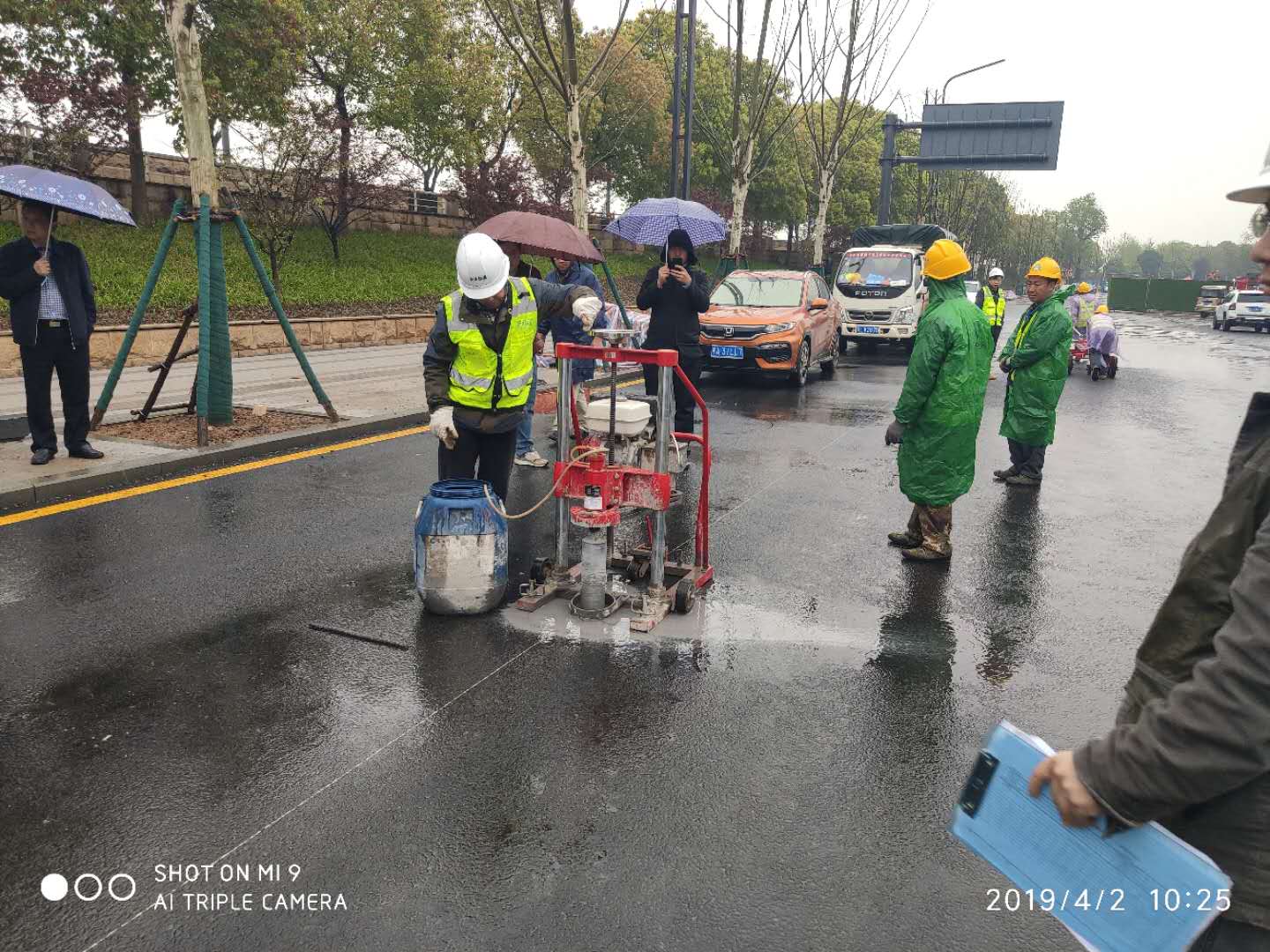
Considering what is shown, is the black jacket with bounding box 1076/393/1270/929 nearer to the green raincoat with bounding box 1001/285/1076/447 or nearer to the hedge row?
the green raincoat with bounding box 1001/285/1076/447

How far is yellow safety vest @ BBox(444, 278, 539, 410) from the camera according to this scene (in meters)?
4.88

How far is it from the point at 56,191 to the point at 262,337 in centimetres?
880

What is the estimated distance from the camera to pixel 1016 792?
1610 mm

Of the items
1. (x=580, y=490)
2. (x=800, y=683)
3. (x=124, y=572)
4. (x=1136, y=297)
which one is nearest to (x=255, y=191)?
(x=124, y=572)

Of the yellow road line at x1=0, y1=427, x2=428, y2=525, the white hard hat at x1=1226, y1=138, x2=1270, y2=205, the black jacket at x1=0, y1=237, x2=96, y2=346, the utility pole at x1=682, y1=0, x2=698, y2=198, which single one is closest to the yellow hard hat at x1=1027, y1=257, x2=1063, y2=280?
the yellow road line at x1=0, y1=427, x2=428, y2=525

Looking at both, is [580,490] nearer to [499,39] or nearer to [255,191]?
[255,191]

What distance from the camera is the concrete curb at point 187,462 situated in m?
6.63

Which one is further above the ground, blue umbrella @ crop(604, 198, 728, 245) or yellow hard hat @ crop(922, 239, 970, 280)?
blue umbrella @ crop(604, 198, 728, 245)

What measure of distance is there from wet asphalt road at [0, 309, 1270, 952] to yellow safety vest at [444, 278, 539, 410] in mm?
1144

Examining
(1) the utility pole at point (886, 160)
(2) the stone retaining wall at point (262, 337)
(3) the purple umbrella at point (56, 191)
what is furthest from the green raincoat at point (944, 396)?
(1) the utility pole at point (886, 160)

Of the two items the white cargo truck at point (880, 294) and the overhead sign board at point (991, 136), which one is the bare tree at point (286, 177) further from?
the overhead sign board at point (991, 136)

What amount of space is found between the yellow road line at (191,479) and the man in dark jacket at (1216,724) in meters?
6.63

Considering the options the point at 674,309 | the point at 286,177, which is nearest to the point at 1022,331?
the point at 674,309

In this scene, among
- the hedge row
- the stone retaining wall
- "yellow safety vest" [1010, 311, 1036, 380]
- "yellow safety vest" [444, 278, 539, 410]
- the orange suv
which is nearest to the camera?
"yellow safety vest" [444, 278, 539, 410]
